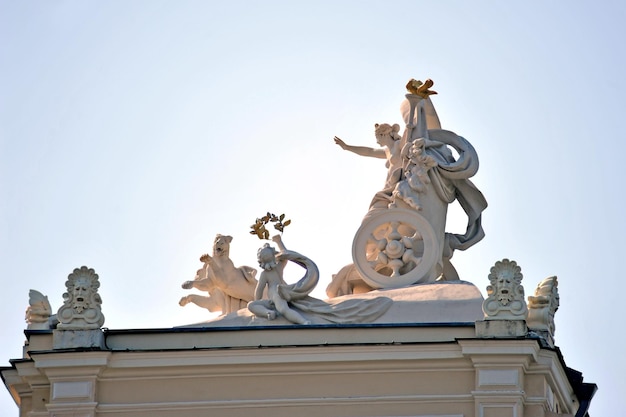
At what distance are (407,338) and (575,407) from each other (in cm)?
409

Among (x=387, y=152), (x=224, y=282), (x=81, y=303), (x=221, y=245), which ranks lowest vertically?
(x=81, y=303)

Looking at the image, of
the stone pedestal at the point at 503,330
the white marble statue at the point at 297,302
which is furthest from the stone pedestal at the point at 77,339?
the stone pedestal at the point at 503,330

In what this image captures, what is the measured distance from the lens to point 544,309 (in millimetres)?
42688

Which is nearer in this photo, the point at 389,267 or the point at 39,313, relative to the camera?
the point at 39,313

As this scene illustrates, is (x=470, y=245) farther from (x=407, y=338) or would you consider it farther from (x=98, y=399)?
(x=98, y=399)

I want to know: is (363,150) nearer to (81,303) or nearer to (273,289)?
(273,289)

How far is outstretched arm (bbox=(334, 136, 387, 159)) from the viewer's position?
45.8 meters

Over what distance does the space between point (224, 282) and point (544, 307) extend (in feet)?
17.5

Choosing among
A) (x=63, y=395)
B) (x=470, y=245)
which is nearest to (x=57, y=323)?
(x=63, y=395)

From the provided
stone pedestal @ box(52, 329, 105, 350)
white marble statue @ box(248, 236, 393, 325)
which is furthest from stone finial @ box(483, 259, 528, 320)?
stone pedestal @ box(52, 329, 105, 350)

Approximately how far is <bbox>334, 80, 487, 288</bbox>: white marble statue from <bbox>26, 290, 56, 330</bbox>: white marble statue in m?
4.65

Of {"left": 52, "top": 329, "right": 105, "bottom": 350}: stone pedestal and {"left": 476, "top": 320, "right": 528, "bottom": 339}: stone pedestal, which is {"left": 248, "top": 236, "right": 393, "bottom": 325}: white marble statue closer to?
{"left": 476, "top": 320, "right": 528, "bottom": 339}: stone pedestal

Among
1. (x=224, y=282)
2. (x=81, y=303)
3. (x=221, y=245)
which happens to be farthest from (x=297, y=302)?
(x=81, y=303)

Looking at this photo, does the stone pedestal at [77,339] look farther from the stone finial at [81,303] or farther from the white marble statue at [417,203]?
the white marble statue at [417,203]
